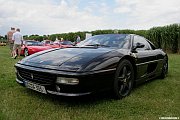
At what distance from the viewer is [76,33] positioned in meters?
36.3

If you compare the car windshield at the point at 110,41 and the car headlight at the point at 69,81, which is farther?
the car windshield at the point at 110,41

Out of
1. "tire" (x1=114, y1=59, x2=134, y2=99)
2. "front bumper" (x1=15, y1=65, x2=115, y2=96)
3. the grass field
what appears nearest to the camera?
the grass field

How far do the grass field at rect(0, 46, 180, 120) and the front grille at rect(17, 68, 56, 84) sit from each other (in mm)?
344

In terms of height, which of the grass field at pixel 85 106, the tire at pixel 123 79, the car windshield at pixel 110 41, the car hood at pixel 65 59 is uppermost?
the car windshield at pixel 110 41

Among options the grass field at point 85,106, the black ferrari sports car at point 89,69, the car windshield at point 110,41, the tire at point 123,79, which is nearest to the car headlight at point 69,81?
the black ferrari sports car at point 89,69

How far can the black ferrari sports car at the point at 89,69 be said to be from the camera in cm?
324

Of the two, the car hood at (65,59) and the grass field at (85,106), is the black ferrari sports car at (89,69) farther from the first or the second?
the grass field at (85,106)

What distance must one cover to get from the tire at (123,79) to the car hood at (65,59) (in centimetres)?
39

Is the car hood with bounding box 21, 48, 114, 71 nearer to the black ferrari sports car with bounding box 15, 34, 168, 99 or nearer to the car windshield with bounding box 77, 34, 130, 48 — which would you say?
the black ferrari sports car with bounding box 15, 34, 168, 99

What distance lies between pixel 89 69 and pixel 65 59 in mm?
488

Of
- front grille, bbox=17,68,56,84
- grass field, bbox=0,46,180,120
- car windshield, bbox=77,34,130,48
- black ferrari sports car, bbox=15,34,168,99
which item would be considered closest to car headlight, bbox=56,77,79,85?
black ferrari sports car, bbox=15,34,168,99

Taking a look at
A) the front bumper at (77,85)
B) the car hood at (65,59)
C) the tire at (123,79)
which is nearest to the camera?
the front bumper at (77,85)

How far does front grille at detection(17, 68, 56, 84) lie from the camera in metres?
3.30

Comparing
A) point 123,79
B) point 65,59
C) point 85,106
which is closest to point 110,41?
point 123,79
